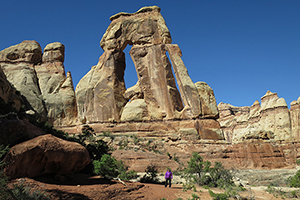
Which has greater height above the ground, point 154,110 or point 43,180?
point 154,110

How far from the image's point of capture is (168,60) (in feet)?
113

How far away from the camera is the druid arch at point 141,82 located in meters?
32.3

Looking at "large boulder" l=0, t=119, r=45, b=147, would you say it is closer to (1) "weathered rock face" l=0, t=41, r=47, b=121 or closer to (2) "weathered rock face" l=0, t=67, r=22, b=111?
(2) "weathered rock face" l=0, t=67, r=22, b=111

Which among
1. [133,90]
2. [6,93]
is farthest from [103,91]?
[6,93]

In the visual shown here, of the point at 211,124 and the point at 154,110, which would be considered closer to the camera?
the point at 211,124

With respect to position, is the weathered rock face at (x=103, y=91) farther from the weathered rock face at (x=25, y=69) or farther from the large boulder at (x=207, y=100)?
the large boulder at (x=207, y=100)

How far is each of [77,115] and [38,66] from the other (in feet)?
40.5

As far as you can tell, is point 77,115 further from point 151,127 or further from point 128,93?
point 151,127

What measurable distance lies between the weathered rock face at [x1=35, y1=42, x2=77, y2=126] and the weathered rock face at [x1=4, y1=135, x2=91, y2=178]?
27.7 meters

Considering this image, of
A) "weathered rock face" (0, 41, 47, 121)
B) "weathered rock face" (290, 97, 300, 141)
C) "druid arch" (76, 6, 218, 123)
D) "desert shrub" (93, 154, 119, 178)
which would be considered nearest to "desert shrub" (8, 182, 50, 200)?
"desert shrub" (93, 154, 119, 178)

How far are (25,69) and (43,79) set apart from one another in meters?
3.06

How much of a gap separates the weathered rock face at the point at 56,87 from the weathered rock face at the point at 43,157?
27.7 meters

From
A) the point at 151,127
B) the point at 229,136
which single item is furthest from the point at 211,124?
the point at 229,136

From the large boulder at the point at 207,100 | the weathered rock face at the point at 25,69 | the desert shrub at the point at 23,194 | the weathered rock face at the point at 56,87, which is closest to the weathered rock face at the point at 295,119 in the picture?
the large boulder at the point at 207,100
